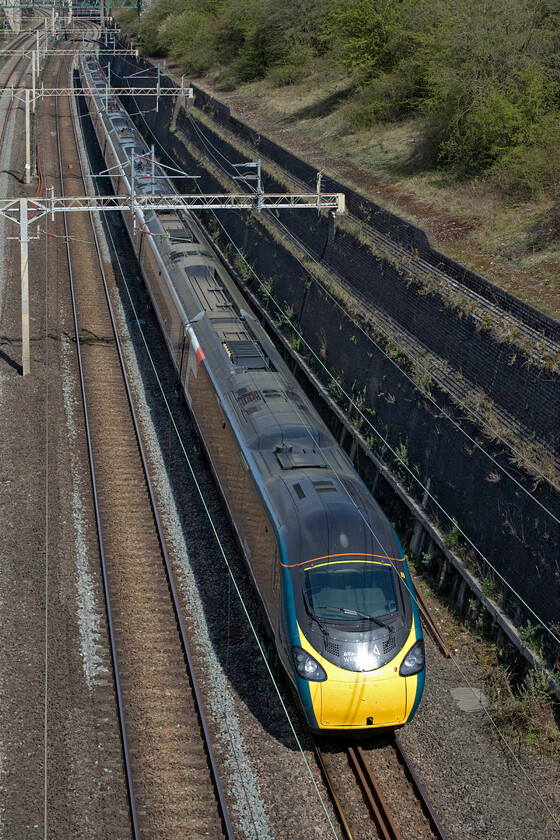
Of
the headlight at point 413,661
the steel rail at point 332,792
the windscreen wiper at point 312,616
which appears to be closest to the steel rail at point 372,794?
the steel rail at point 332,792

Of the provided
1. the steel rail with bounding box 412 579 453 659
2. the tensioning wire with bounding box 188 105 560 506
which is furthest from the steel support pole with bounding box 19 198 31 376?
the steel rail with bounding box 412 579 453 659

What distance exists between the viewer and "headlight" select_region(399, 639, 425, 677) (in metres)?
10.5

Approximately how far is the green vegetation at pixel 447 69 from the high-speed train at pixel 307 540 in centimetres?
1050

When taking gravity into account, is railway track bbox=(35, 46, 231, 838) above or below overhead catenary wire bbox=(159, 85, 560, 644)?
below

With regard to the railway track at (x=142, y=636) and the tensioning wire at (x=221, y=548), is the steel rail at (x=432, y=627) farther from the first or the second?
the railway track at (x=142, y=636)

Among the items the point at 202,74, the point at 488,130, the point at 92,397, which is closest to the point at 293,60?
the point at 202,74

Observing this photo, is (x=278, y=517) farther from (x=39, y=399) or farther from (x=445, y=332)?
(x=39, y=399)

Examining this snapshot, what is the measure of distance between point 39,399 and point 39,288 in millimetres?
7913

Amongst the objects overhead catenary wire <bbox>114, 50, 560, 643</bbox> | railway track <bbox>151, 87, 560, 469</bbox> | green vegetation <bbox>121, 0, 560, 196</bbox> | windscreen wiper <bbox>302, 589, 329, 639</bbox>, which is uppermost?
green vegetation <bbox>121, 0, 560, 196</bbox>

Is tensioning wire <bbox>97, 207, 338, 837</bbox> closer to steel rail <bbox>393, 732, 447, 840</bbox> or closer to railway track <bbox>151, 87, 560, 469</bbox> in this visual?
steel rail <bbox>393, 732, 447, 840</bbox>

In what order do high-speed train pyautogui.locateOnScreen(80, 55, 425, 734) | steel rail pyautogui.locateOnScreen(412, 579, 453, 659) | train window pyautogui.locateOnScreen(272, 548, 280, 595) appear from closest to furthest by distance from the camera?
high-speed train pyautogui.locateOnScreen(80, 55, 425, 734) < train window pyautogui.locateOnScreen(272, 548, 280, 595) < steel rail pyautogui.locateOnScreen(412, 579, 453, 659)

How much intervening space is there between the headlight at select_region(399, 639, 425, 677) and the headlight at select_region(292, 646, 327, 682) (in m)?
1.04

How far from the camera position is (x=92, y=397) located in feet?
65.8

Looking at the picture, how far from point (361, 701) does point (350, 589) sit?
1.43m
